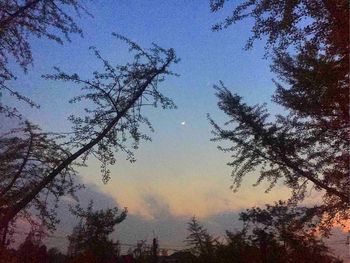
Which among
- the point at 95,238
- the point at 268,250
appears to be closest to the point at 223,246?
the point at 268,250

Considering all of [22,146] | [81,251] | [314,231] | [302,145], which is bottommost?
[314,231]

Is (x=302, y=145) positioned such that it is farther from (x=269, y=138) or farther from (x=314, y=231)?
(x=314, y=231)

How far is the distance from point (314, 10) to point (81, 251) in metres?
38.4

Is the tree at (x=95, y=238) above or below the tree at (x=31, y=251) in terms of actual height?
above

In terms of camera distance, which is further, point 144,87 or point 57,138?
point 144,87

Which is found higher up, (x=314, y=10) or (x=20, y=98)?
(x=314, y=10)

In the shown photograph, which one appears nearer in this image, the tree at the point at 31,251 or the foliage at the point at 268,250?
the tree at the point at 31,251

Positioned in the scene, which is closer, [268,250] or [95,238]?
[268,250]

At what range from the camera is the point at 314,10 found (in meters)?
9.95

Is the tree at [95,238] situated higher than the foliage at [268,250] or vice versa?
the tree at [95,238]

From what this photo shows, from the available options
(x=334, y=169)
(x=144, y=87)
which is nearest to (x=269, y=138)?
(x=334, y=169)

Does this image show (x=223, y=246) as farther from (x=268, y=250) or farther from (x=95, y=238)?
(x=95, y=238)

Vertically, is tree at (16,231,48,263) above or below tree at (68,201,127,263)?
below

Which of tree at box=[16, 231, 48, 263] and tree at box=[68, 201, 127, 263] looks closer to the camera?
tree at box=[16, 231, 48, 263]
